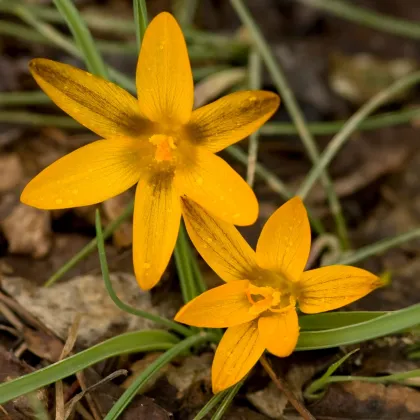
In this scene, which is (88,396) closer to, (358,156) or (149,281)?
(149,281)

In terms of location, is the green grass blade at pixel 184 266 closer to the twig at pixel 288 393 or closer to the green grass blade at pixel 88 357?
the green grass blade at pixel 88 357

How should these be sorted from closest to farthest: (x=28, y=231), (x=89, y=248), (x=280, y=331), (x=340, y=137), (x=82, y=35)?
1. (x=280, y=331)
2. (x=82, y=35)
3. (x=89, y=248)
4. (x=28, y=231)
5. (x=340, y=137)

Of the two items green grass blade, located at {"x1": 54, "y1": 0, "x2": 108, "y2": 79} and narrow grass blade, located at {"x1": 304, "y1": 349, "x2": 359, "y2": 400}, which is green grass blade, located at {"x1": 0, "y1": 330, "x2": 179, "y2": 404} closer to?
narrow grass blade, located at {"x1": 304, "y1": 349, "x2": 359, "y2": 400}

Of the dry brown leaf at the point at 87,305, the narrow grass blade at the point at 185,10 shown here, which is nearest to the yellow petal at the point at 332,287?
the dry brown leaf at the point at 87,305

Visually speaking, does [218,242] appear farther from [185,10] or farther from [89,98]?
[185,10]

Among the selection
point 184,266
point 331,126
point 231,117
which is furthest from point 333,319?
point 331,126

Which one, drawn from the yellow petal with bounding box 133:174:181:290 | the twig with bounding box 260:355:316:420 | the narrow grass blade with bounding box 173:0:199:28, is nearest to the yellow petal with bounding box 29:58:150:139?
the yellow petal with bounding box 133:174:181:290

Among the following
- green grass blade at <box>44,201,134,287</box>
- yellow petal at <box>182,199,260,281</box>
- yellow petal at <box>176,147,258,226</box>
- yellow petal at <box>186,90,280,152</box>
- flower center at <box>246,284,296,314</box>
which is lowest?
green grass blade at <box>44,201,134,287</box>
